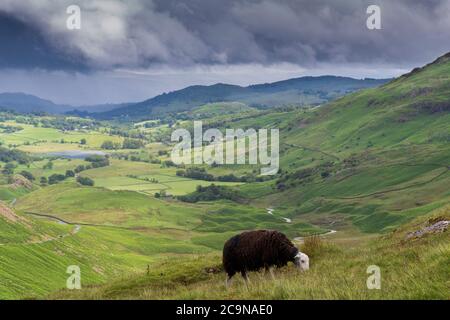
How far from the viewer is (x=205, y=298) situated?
1639 centimetres

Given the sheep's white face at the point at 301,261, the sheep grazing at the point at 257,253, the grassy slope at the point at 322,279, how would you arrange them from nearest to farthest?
the grassy slope at the point at 322,279
the sheep grazing at the point at 257,253
the sheep's white face at the point at 301,261

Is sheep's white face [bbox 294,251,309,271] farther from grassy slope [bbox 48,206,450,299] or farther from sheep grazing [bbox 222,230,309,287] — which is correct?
grassy slope [bbox 48,206,450,299]

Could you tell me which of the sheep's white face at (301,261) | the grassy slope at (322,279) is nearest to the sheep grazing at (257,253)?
the sheep's white face at (301,261)

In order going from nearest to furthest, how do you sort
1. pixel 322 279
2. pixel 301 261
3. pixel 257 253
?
pixel 322 279
pixel 257 253
pixel 301 261

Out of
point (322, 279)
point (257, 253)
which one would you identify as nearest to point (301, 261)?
point (257, 253)

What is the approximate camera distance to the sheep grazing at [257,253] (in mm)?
24391

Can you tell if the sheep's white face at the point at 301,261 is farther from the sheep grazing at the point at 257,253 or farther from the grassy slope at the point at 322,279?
the grassy slope at the point at 322,279

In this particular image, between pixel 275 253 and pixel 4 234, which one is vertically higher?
pixel 275 253

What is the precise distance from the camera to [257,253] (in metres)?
24.4

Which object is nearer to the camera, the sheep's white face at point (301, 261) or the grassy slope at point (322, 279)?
the grassy slope at point (322, 279)

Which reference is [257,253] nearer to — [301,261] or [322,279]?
[301,261]

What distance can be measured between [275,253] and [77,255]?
123 meters
